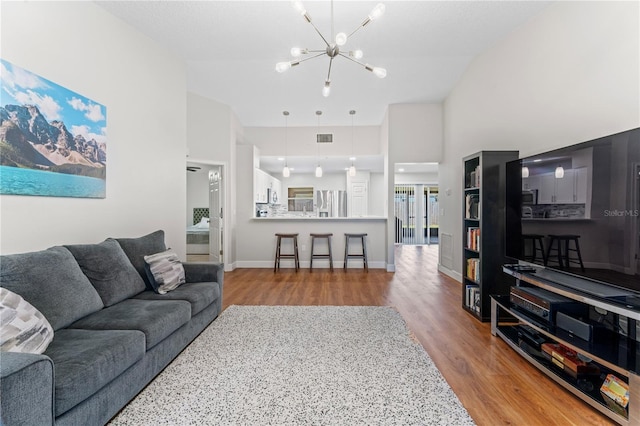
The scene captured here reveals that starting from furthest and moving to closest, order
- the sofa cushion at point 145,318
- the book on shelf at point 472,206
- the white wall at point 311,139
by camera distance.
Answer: the white wall at point 311,139
the book on shelf at point 472,206
the sofa cushion at point 145,318

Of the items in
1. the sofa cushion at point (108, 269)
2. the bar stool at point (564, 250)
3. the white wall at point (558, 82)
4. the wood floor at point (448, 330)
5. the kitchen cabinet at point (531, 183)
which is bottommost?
the wood floor at point (448, 330)

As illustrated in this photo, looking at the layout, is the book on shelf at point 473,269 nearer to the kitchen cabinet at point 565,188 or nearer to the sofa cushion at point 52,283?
the kitchen cabinet at point 565,188

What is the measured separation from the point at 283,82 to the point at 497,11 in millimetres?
2876

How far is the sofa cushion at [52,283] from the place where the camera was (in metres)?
1.58

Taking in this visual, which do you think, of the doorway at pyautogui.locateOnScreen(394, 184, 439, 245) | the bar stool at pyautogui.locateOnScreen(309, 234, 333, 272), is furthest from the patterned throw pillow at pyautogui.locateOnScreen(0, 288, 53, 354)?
the doorway at pyautogui.locateOnScreen(394, 184, 439, 245)

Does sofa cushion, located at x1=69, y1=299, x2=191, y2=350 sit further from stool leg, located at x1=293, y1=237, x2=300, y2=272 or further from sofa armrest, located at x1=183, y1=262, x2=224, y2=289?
stool leg, located at x1=293, y1=237, x2=300, y2=272

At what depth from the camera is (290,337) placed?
8.26 ft

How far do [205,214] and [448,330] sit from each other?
23.0ft

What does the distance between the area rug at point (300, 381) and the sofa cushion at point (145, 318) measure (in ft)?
1.06

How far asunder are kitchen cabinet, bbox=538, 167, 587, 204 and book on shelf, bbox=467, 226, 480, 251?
2.67 ft

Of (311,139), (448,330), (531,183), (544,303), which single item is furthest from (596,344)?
(311,139)

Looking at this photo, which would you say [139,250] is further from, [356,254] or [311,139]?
[311,139]

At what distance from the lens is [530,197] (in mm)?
2408

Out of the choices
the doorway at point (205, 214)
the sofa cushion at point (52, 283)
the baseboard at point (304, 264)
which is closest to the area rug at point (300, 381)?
the sofa cushion at point (52, 283)
